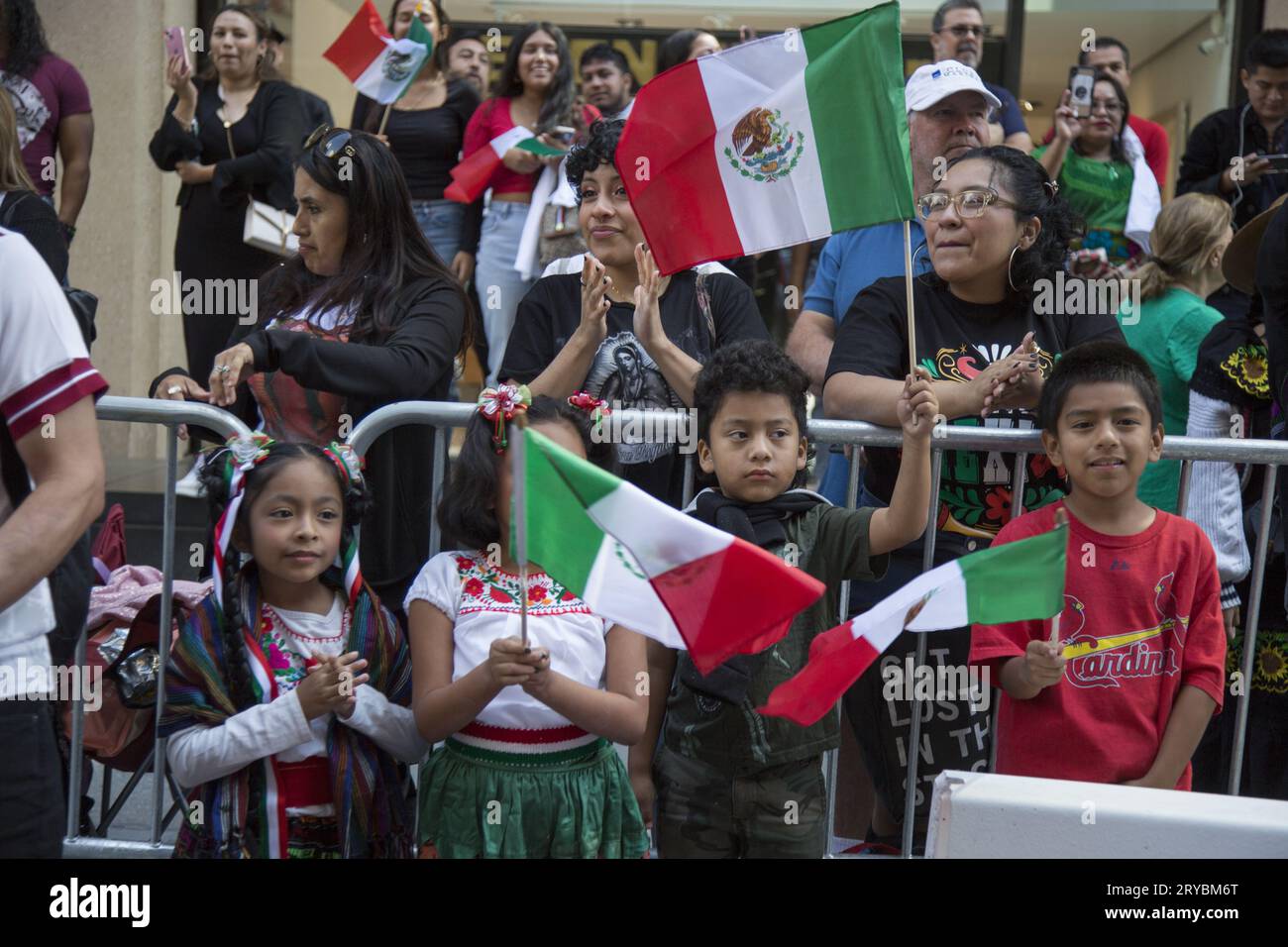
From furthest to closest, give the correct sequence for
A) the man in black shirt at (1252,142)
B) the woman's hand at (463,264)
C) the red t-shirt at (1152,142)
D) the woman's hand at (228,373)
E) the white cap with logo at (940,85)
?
1. the red t-shirt at (1152,142)
2. the woman's hand at (463,264)
3. the man in black shirt at (1252,142)
4. the white cap with logo at (940,85)
5. the woman's hand at (228,373)

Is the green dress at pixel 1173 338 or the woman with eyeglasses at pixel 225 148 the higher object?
the woman with eyeglasses at pixel 225 148

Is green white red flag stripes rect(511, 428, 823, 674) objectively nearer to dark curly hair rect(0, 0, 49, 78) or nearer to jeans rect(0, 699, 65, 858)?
jeans rect(0, 699, 65, 858)

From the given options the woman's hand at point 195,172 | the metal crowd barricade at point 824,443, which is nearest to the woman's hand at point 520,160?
the woman's hand at point 195,172

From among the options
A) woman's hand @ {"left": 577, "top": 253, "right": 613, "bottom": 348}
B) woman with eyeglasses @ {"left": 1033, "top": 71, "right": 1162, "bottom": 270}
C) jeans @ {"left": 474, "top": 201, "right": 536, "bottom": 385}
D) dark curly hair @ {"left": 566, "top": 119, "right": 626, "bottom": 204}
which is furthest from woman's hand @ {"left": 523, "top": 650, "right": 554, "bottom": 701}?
woman with eyeglasses @ {"left": 1033, "top": 71, "right": 1162, "bottom": 270}

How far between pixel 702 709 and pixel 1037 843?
109cm

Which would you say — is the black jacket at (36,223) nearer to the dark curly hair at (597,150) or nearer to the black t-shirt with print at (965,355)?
the dark curly hair at (597,150)

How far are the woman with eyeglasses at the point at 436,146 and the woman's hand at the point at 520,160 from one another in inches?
19.9

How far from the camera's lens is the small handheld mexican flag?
269 inches

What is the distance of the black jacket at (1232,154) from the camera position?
732 cm

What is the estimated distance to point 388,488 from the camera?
4.60 m

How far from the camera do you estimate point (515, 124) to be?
766cm

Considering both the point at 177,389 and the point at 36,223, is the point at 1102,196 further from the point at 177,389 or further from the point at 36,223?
the point at 36,223
